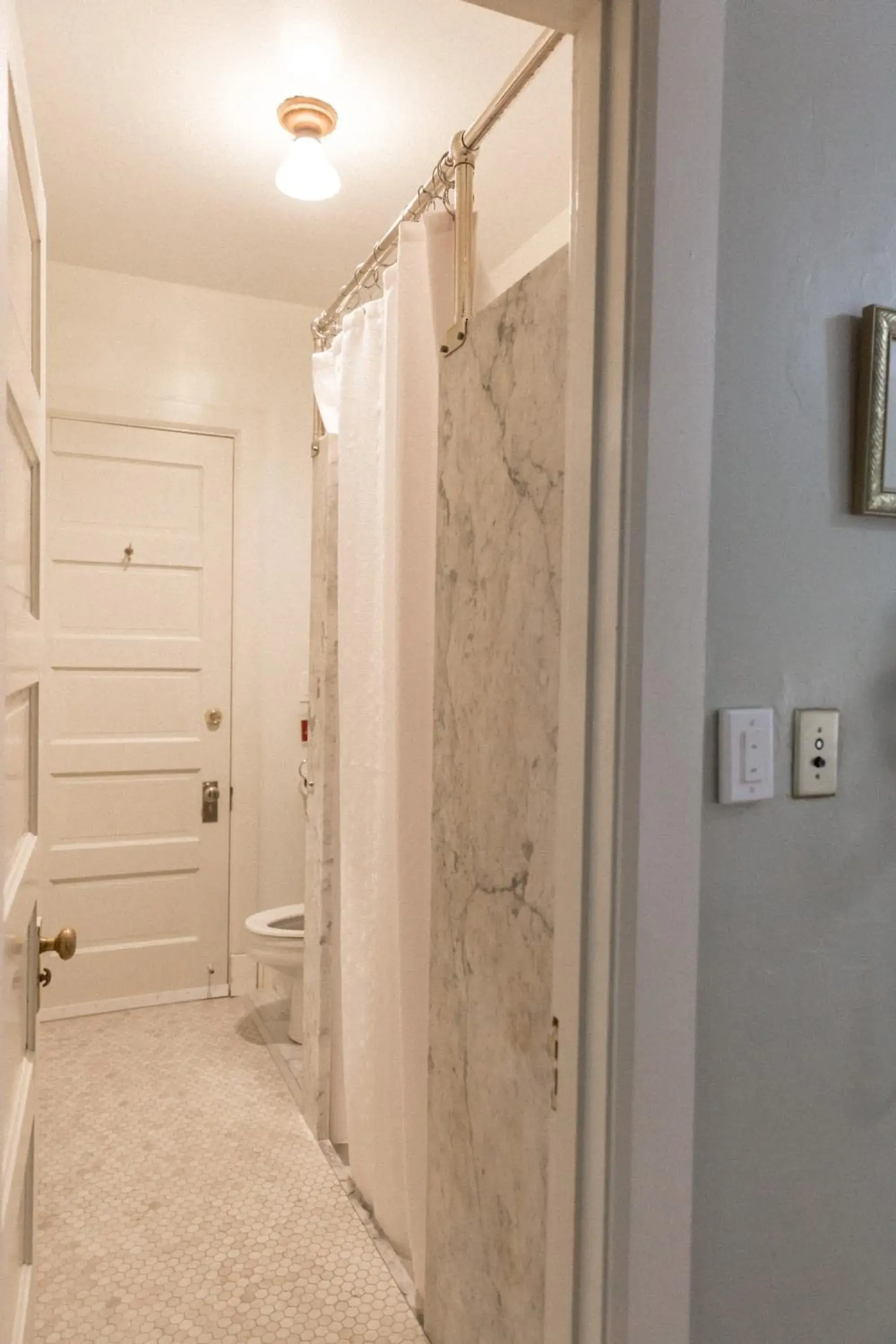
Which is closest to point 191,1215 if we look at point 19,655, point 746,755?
point 19,655

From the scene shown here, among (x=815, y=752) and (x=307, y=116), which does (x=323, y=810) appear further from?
(x=307, y=116)

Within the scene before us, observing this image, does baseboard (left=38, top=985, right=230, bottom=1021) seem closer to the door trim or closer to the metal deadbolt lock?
the metal deadbolt lock

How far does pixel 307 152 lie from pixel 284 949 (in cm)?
224

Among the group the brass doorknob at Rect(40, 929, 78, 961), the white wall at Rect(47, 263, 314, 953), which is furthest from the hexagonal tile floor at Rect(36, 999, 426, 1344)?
the brass doorknob at Rect(40, 929, 78, 961)

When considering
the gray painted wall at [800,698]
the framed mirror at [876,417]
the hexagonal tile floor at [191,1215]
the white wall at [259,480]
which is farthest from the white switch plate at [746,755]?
the white wall at [259,480]

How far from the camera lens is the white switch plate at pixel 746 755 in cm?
85

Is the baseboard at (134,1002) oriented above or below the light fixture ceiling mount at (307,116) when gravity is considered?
below

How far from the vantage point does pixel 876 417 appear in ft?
2.95

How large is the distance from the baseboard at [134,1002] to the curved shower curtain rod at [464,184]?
267 cm

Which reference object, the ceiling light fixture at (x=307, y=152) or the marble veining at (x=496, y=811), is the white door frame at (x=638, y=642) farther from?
the ceiling light fixture at (x=307, y=152)

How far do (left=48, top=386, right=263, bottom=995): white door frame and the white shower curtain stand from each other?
3.90 ft

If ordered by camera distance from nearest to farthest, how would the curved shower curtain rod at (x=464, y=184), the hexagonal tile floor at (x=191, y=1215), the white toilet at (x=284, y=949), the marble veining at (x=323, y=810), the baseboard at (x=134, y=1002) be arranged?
the curved shower curtain rod at (x=464, y=184) < the hexagonal tile floor at (x=191, y=1215) < the marble veining at (x=323, y=810) < the white toilet at (x=284, y=949) < the baseboard at (x=134, y=1002)

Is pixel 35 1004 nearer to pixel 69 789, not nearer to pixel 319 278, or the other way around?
pixel 69 789

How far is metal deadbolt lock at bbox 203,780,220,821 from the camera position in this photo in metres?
3.24
